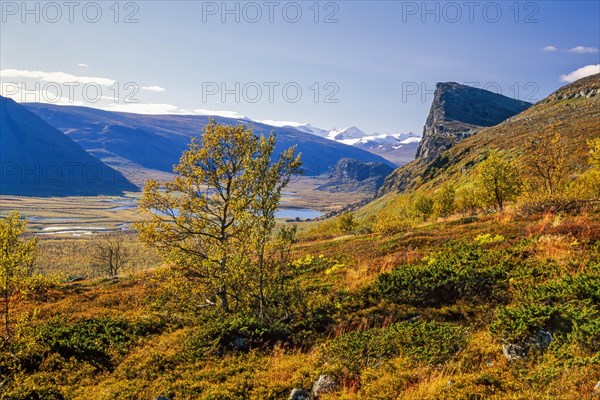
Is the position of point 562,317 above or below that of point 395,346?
above

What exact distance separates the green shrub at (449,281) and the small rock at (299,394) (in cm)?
720

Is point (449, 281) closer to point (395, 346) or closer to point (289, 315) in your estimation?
point (395, 346)

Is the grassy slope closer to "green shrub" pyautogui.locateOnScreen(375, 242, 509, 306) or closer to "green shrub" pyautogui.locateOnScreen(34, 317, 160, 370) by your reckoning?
"green shrub" pyautogui.locateOnScreen(34, 317, 160, 370)

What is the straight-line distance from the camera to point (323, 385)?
1127 centimetres

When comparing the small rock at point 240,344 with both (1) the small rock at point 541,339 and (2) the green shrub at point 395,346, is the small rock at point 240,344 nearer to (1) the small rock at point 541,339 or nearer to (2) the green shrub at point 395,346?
(2) the green shrub at point 395,346

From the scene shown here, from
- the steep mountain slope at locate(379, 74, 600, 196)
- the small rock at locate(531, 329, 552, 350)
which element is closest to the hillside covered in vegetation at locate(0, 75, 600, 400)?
the small rock at locate(531, 329, 552, 350)

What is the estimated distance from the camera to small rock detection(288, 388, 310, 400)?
11031 millimetres

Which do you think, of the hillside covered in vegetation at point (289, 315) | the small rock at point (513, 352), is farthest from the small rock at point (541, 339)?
the small rock at point (513, 352)

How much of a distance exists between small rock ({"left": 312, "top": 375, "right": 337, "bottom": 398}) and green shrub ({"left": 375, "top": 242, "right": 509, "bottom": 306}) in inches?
257

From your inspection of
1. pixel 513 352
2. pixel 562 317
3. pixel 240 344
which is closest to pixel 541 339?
pixel 513 352

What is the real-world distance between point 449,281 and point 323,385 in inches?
321

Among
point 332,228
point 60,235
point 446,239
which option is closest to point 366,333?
point 446,239

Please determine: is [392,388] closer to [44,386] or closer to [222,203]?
[44,386]

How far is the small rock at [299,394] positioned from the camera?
11031mm
